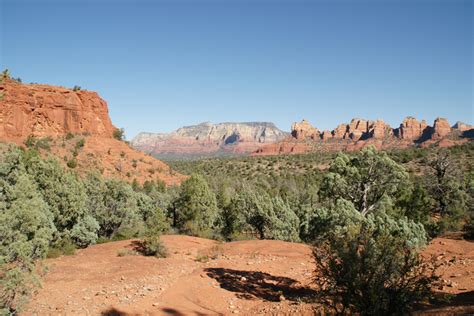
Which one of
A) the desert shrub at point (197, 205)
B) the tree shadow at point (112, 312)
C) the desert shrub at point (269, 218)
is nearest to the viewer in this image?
the tree shadow at point (112, 312)

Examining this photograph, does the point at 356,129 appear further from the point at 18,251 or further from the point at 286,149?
the point at 18,251

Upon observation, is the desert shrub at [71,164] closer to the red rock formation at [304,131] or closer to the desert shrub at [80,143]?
the desert shrub at [80,143]

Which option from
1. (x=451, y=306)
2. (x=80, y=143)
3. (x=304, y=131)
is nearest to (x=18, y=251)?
(x=451, y=306)

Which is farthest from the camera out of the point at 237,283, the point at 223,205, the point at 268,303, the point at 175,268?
the point at 223,205

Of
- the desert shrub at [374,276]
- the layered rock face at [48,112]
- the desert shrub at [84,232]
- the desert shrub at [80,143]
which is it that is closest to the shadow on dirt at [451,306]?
the desert shrub at [374,276]

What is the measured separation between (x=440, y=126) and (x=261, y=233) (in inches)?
6078

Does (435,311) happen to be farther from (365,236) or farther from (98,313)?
(98,313)

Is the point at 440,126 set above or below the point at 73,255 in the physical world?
above

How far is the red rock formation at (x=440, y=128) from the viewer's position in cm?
14312

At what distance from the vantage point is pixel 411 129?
155000 mm

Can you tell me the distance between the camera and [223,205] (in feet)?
97.3

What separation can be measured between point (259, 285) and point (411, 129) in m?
167

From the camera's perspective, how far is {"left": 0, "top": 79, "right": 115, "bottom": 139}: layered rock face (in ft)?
173

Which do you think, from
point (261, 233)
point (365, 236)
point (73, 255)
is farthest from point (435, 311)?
point (261, 233)
